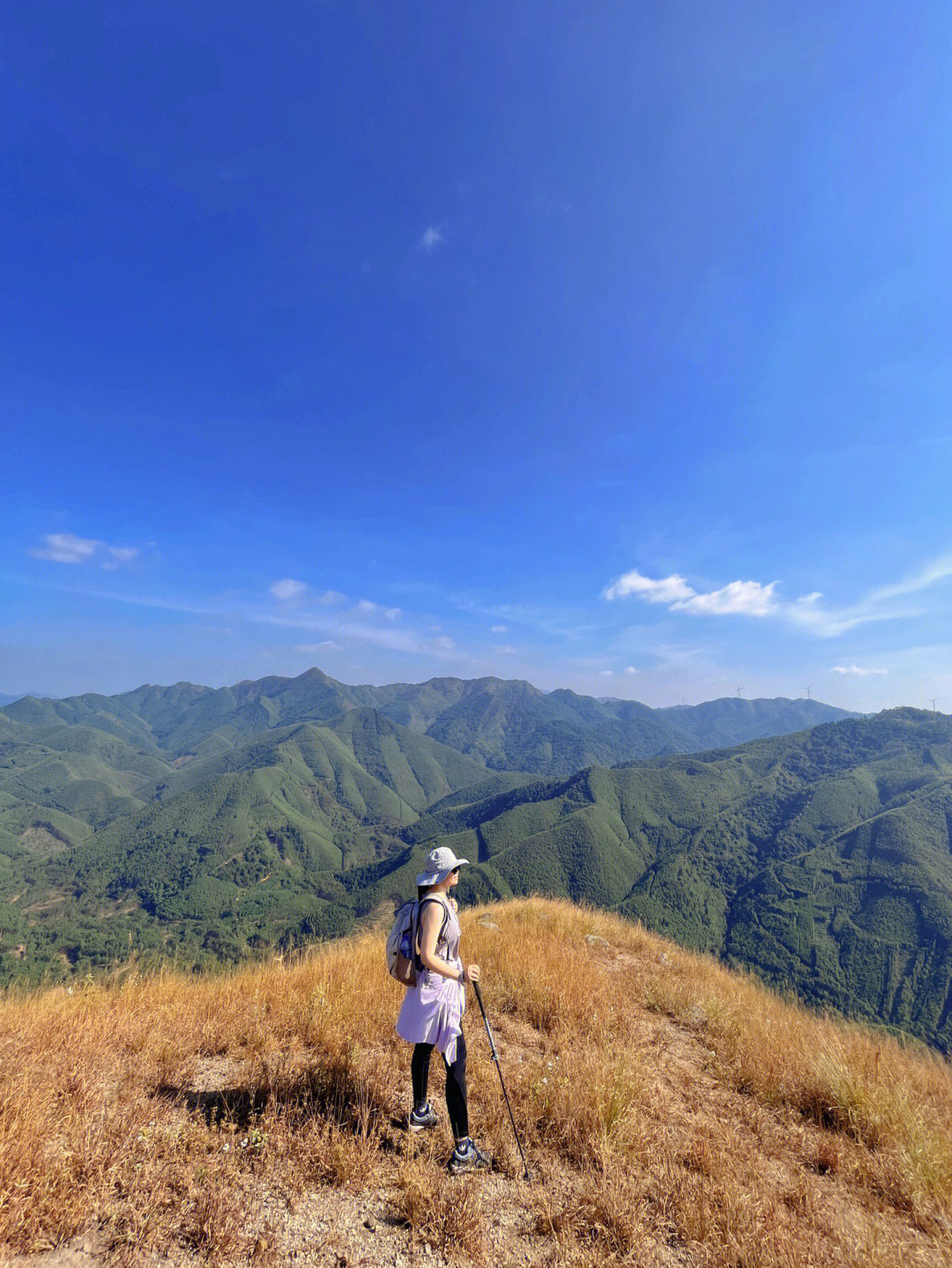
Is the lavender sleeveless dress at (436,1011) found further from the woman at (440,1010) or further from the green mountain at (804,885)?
the green mountain at (804,885)

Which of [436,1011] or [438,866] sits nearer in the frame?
[436,1011]

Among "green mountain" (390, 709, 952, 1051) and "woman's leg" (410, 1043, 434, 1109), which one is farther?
"green mountain" (390, 709, 952, 1051)

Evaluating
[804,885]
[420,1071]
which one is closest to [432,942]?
[420,1071]

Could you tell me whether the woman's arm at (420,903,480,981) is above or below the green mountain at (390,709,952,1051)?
above

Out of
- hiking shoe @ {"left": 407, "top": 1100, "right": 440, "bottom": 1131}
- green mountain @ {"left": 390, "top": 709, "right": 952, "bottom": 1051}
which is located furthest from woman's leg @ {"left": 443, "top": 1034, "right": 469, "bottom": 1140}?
green mountain @ {"left": 390, "top": 709, "right": 952, "bottom": 1051}

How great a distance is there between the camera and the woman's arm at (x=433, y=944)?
4.06 metres

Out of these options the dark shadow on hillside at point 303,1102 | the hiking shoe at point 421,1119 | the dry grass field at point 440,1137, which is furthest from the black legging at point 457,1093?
the dark shadow on hillside at point 303,1102

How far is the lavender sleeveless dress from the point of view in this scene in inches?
159

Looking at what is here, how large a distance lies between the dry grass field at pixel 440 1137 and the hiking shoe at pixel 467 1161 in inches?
2.9

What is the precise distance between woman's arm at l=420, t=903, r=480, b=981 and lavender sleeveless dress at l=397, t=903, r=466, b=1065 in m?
0.10

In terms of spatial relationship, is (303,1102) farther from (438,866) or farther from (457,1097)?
(438,866)

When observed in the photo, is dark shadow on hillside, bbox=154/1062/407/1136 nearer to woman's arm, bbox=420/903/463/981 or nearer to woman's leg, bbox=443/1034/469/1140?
woman's leg, bbox=443/1034/469/1140

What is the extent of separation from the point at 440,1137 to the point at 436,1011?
50.2 inches

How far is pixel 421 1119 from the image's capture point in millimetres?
4363
